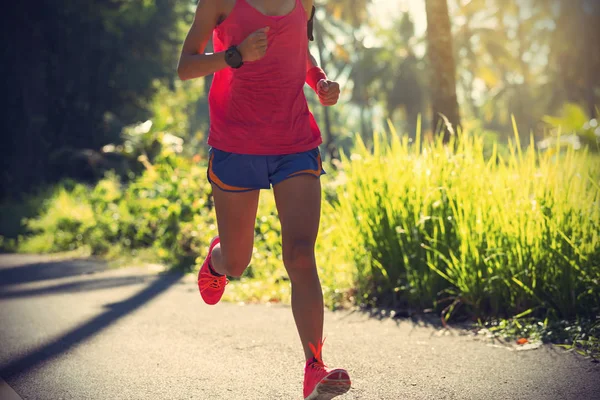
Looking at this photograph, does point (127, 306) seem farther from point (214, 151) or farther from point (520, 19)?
point (520, 19)

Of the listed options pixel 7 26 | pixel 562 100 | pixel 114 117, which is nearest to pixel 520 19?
pixel 562 100

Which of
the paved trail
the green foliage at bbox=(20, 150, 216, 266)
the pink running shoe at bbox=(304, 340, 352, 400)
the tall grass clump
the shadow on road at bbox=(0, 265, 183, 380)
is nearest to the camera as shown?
the pink running shoe at bbox=(304, 340, 352, 400)

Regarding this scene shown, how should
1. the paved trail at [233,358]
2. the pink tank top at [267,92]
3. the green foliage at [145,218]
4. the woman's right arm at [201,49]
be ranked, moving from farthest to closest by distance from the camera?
the green foliage at [145,218], the paved trail at [233,358], the pink tank top at [267,92], the woman's right arm at [201,49]

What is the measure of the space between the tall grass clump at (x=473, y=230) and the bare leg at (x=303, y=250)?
6.39ft

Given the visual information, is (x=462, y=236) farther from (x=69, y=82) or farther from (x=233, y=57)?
(x=69, y=82)

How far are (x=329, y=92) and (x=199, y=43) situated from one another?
64 cm

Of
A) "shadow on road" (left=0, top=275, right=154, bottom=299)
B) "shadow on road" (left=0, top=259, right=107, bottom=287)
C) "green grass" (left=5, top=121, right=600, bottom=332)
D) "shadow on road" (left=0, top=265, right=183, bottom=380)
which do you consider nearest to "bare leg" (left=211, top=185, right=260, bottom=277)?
"shadow on road" (left=0, top=265, right=183, bottom=380)

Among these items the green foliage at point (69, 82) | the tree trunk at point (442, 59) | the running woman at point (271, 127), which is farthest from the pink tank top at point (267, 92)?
the green foliage at point (69, 82)

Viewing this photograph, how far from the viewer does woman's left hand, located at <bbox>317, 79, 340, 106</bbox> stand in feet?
10.8

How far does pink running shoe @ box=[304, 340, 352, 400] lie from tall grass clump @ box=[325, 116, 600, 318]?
205cm

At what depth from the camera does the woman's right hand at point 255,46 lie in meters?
2.95

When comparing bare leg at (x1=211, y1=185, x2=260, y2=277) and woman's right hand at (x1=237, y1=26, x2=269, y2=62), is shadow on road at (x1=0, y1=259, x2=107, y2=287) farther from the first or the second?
woman's right hand at (x1=237, y1=26, x2=269, y2=62)

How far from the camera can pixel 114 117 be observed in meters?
24.5

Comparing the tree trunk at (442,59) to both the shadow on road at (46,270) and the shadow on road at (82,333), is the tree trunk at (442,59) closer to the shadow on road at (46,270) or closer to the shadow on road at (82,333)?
the shadow on road at (82,333)
